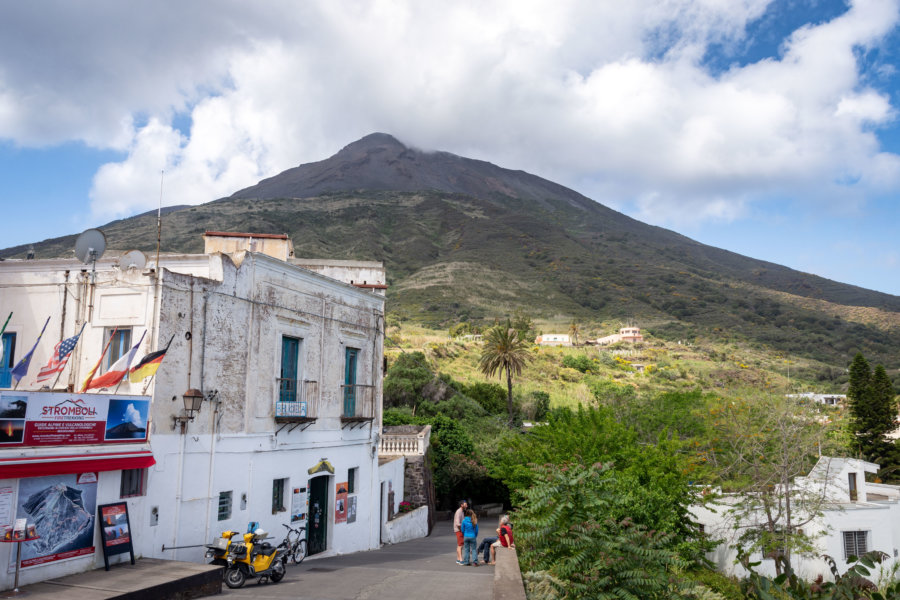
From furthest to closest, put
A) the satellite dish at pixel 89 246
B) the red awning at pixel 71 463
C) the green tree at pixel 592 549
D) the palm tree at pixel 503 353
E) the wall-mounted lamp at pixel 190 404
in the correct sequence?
the palm tree at pixel 503 353, the satellite dish at pixel 89 246, the wall-mounted lamp at pixel 190 404, the green tree at pixel 592 549, the red awning at pixel 71 463

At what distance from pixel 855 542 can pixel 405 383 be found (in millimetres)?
26210

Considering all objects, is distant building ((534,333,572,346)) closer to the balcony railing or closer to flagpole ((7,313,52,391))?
the balcony railing


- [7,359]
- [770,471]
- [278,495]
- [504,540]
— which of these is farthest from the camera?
[770,471]

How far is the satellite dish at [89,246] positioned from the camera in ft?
46.6

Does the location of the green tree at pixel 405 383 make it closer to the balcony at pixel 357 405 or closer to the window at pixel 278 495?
the balcony at pixel 357 405

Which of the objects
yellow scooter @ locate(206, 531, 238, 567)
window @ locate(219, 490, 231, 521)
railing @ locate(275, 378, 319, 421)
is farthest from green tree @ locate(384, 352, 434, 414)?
yellow scooter @ locate(206, 531, 238, 567)

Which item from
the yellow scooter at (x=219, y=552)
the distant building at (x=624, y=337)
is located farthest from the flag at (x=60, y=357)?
the distant building at (x=624, y=337)

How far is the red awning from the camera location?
10.1 metres

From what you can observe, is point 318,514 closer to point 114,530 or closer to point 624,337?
point 114,530

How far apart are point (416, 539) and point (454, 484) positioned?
882 cm

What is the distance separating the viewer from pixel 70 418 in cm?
1127

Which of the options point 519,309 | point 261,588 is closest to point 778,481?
point 261,588

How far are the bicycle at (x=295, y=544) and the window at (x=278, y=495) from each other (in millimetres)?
434

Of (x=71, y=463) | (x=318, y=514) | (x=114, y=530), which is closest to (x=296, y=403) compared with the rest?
(x=318, y=514)
